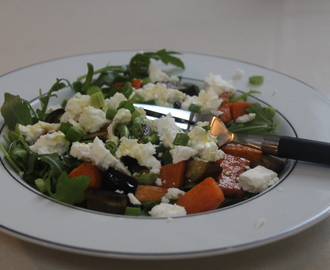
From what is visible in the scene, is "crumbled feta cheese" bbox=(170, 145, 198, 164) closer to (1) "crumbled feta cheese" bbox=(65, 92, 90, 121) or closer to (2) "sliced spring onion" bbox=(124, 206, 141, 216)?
(2) "sliced spring onion" bbox=(124, 206, 141, 216)

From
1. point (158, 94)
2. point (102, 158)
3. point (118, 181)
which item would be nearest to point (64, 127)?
point (102, 158)

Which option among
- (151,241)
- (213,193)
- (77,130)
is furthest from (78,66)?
(151,241)

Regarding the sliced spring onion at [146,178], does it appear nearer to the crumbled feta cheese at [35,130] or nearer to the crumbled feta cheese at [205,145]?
the crumbled feta cheese at [205,145]

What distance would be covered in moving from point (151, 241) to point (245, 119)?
1.51m

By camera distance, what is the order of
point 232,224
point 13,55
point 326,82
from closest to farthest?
point 232,224, point 326,82, point 13,55

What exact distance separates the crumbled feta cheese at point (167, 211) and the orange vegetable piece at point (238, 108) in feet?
4.07

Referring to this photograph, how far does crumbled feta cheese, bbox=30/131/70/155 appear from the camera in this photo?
7.57 feet

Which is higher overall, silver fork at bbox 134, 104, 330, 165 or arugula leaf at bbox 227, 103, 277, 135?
silver fork at bbox 134, 104, 330, 165

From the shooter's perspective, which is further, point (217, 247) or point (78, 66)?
point (78, 66)

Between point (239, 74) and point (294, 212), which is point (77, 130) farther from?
point (239, 74)

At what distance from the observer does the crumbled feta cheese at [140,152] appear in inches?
88.4

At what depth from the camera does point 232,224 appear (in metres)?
1.75

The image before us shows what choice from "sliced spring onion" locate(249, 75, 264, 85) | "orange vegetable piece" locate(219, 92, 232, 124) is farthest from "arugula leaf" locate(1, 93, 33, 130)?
"sliced spring onion" locate(249, 75, 264, 85)

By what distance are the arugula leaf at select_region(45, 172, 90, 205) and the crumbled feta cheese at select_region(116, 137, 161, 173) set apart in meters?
0.31
